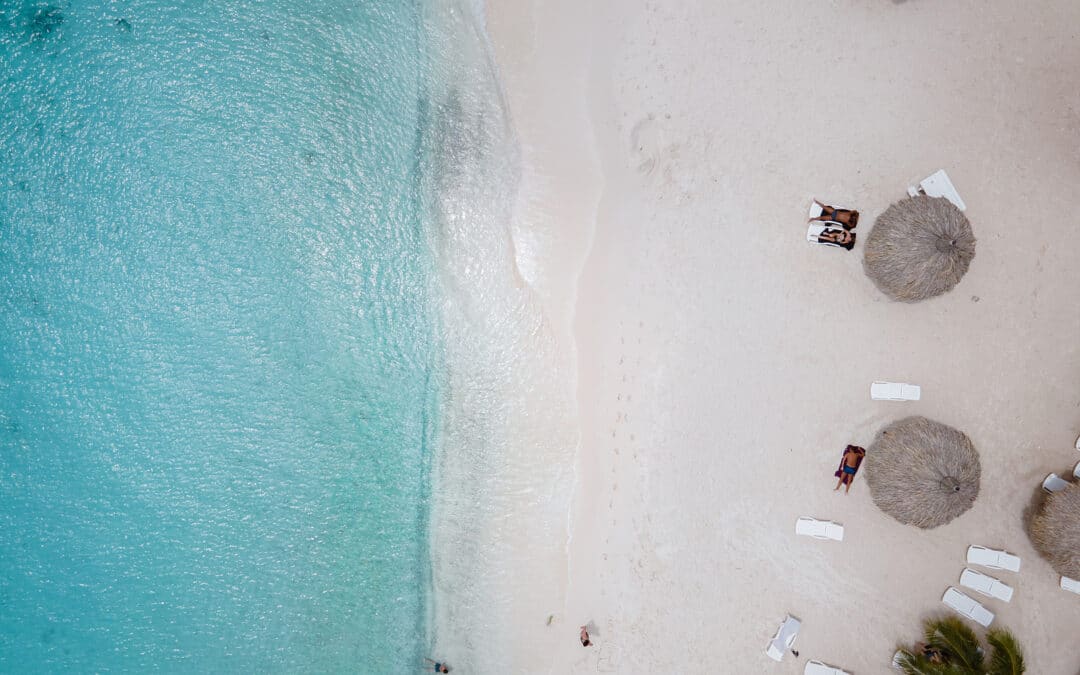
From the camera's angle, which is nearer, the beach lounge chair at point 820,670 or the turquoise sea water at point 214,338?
the beach lounge chair at point 820,670

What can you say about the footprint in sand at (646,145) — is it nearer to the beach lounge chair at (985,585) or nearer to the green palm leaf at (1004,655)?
the beach lounge chair at (985,585)

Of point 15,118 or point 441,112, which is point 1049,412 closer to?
point 441,112

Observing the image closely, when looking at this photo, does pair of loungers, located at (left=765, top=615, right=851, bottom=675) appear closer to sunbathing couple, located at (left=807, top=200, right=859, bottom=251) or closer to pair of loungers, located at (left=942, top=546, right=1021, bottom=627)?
pair of loungers, located at (left=942, top=546, right=1021, bottom=627)

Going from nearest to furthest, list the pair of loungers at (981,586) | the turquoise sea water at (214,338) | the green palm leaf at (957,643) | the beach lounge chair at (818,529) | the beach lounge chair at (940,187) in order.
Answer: the green palm leaf at (957,643) → the beach lounge chair at (940,187) → the pair of loungers at (981,586) → the beach lounge chair at (818,529) → the turquoise sea water at (214,338)

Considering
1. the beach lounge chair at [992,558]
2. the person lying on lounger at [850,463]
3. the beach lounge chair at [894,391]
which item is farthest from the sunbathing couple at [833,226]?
the beach lounge chair at [992,558]

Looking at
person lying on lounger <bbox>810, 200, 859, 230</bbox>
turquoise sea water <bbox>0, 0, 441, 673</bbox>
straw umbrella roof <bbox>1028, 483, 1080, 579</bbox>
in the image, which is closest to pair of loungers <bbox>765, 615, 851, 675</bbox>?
straw umbrella roof <bbox>1028, 483, 1080, 579</bbox>

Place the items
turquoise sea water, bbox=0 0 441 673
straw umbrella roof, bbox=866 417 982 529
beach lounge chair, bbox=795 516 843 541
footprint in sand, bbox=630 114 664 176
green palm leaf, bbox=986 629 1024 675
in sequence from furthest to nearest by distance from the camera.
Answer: turquoise sea water, bbox=0 0 441 673 → footprint in sand, bbox=630 114 664 176 → beach lounge chair, bbox=795 516 843 541 → green palm leaf, bbox=986 629 1024 675 → straw umbrella roof, bbox=866 417 982 529

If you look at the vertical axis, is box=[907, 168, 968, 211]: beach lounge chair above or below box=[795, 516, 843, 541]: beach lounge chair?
above
